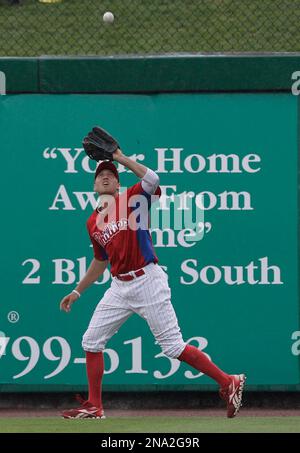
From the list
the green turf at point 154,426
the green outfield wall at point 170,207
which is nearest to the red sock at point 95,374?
the green turf at point 154,426

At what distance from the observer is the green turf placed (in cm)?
654

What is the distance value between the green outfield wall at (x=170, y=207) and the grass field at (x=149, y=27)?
2.24 m

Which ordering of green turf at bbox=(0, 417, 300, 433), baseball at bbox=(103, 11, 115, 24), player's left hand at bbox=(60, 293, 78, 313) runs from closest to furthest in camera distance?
green turf at bbox=(0, 417, 300, 433), player's left hand at bbox=(60, 293, 78, 313), baseball at bbox=(103, 11, 115, 24)

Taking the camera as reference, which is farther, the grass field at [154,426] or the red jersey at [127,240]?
the red jersey at [127,240]

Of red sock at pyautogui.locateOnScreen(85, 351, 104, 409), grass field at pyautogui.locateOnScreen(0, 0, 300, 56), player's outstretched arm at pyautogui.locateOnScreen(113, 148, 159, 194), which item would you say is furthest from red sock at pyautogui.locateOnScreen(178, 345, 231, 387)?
grass field at pyautogui.locateOnScreen(0, 0, 300, 56)

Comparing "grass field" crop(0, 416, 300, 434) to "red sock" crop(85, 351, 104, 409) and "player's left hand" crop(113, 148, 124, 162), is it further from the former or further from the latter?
"player's left hand" crop(113, 148, 124, 162)

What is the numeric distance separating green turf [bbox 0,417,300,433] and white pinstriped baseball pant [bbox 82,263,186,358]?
0.48m

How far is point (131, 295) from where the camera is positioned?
24.0 ft

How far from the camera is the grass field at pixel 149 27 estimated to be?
1127 centimetres

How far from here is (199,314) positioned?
8.62m

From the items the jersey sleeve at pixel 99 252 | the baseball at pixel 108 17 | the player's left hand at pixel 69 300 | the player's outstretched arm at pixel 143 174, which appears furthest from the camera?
the baseball at pixel 108 17

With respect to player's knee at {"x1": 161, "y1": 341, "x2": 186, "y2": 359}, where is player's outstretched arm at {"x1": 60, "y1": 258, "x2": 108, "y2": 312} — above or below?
above

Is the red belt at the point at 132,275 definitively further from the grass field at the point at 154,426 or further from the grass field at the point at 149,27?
the grass field at the point at 149,27
